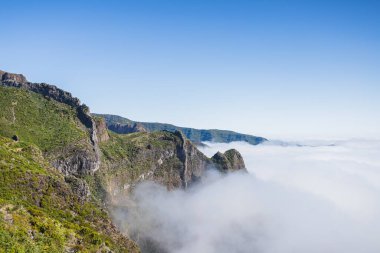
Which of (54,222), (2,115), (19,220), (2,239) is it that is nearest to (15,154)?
(54,222)

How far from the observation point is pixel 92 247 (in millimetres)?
68438

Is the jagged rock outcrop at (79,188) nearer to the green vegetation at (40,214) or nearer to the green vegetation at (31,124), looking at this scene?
the green vegetation at (40,214)

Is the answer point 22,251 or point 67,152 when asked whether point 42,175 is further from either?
Answer: point 67,152

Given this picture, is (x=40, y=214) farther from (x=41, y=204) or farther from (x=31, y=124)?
(x=31, y=124)

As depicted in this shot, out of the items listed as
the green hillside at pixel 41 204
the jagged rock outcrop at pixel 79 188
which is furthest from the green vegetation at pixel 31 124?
the jagged rock outcrop at pixel 79 188

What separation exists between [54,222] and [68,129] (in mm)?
137662

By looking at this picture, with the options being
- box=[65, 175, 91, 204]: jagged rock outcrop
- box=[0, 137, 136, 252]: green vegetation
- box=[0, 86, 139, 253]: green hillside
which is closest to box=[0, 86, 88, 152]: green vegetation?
box=[0, 86, 139, 253]: green hillside

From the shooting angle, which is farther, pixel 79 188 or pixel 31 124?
pixel 31 124

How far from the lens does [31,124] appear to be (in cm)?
17412

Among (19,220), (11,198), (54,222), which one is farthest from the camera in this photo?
(11,198)

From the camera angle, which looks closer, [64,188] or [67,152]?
[64,188]

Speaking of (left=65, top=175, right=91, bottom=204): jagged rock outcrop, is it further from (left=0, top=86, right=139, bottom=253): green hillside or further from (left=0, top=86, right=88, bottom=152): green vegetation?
(left=0, top=86, right=88, bottom=152): green vegetation

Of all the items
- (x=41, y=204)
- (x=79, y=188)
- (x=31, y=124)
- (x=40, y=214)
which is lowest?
(x=79, y=188)

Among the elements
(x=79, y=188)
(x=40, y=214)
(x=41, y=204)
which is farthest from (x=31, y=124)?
(x=40, y=214)
